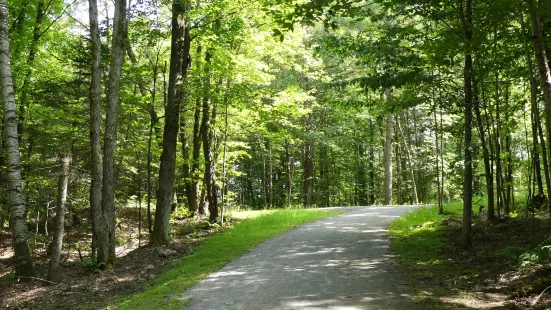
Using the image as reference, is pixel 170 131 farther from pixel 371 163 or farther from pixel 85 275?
pixel 371 163

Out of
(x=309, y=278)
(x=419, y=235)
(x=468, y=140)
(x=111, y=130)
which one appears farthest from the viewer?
(x=419, y=235)

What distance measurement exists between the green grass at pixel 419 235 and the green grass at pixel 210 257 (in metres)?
3.94

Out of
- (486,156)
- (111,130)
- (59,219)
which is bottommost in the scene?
(59,219)

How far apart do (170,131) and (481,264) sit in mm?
8999

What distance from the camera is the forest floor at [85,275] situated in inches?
304

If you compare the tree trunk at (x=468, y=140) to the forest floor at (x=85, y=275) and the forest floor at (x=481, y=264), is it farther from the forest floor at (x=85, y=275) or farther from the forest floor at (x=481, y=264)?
the forest floor at (x=85, y=275)

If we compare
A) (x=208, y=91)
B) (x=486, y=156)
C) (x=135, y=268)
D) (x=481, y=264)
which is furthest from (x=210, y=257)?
(x=486, y=156)

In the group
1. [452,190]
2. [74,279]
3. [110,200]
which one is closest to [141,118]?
[110,200]

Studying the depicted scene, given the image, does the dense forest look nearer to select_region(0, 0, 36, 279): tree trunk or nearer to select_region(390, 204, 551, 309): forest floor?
select_region(0, 0, 36, 279): tree trunk

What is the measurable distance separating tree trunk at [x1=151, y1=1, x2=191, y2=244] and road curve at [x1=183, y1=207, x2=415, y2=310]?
329 cm

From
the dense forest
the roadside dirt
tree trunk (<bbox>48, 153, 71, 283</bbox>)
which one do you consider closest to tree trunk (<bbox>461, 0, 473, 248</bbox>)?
the dense forest

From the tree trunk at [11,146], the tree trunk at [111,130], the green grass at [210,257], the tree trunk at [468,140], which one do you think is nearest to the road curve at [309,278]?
the green grass at [210,257]

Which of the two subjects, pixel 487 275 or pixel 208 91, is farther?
pixel 208 91

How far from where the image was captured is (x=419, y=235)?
11.1 metres
